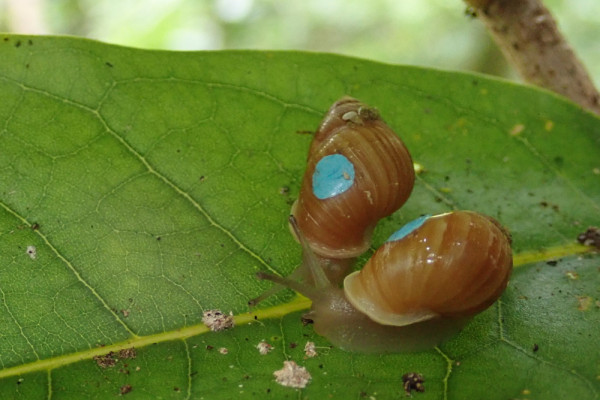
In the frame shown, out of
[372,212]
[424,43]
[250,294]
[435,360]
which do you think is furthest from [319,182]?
[424,43]

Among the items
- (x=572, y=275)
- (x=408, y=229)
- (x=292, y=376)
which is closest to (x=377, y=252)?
(x=408, y=229)

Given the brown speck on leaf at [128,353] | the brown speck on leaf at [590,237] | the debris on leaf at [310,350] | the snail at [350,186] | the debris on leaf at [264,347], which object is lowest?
the brown speck on leaf at [590,237]

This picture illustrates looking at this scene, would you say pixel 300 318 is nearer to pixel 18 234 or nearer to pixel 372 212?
pixel 372 212

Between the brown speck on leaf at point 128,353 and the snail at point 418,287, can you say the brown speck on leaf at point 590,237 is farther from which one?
the brown speck on leaf at point 128,353

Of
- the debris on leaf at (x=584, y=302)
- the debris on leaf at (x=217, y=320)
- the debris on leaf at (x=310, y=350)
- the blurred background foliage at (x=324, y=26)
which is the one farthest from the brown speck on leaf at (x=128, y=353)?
the blurred background foliage at (x=324, y=26)

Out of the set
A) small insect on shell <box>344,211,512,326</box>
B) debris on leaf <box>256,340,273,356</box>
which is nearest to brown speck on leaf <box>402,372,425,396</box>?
small insect on shell <box>344,211,512,326</box>

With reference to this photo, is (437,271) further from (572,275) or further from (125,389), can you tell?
(125,389)
